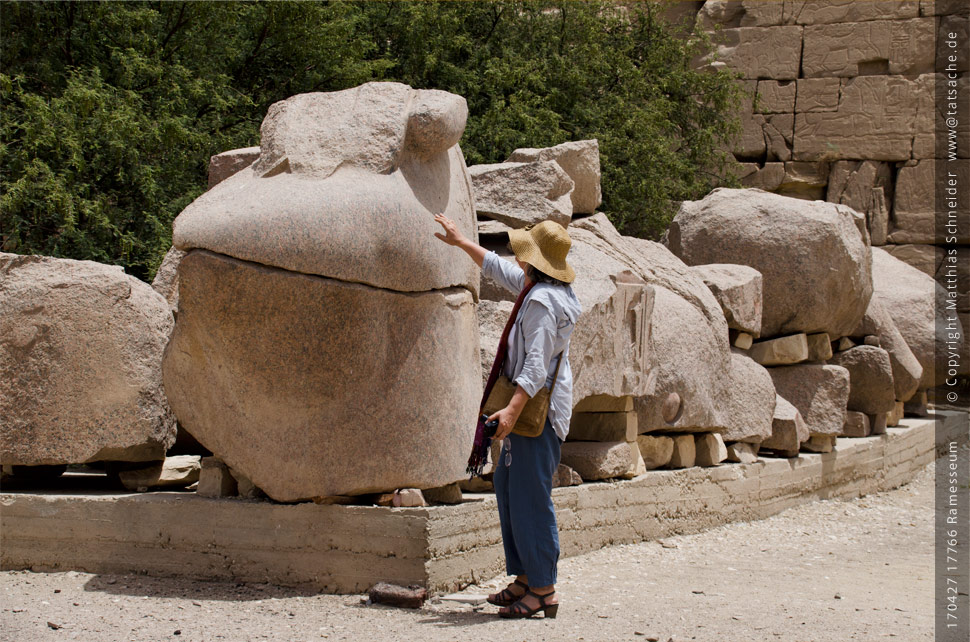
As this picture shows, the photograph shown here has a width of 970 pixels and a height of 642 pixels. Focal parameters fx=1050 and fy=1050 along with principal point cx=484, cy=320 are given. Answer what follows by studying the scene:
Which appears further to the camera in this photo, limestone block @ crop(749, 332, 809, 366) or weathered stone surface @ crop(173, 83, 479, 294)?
limestone block @ crop(749, 332, 809, 366)

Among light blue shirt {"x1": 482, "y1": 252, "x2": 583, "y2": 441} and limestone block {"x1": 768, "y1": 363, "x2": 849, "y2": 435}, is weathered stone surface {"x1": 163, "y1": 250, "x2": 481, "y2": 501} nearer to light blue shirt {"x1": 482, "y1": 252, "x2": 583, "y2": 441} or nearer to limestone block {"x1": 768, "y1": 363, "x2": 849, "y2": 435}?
light blue shirt {"x1": 482, "y1": 252, "x2": 583, "y2": 441}

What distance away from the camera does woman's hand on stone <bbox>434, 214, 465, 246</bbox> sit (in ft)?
12.8

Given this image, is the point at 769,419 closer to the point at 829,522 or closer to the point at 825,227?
the point at 829,522

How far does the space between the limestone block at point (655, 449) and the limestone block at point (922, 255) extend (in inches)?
358

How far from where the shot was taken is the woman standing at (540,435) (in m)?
3.69

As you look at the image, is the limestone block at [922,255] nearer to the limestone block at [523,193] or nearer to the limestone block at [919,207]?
the limestone block at [919,207]

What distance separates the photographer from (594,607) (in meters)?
4.03

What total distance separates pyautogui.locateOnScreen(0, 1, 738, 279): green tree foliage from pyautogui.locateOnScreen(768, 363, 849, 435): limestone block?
408cm

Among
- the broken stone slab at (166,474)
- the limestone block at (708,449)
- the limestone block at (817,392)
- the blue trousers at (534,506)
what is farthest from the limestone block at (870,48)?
the blue trousers at (534,506)

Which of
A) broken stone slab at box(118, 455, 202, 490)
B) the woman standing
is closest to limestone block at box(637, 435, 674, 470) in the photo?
the woman standing

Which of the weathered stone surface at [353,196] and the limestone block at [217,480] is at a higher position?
the weathered stone surface at [353,196]

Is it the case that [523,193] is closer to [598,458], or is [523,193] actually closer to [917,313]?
[598,458]

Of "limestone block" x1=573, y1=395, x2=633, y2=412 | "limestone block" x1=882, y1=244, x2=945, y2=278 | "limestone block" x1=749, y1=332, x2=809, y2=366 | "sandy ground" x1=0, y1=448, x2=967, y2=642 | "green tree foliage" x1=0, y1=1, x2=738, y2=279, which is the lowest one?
"sandy ground" x1=0, y1=448, x2=967, y2=642

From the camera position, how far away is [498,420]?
140 inches
